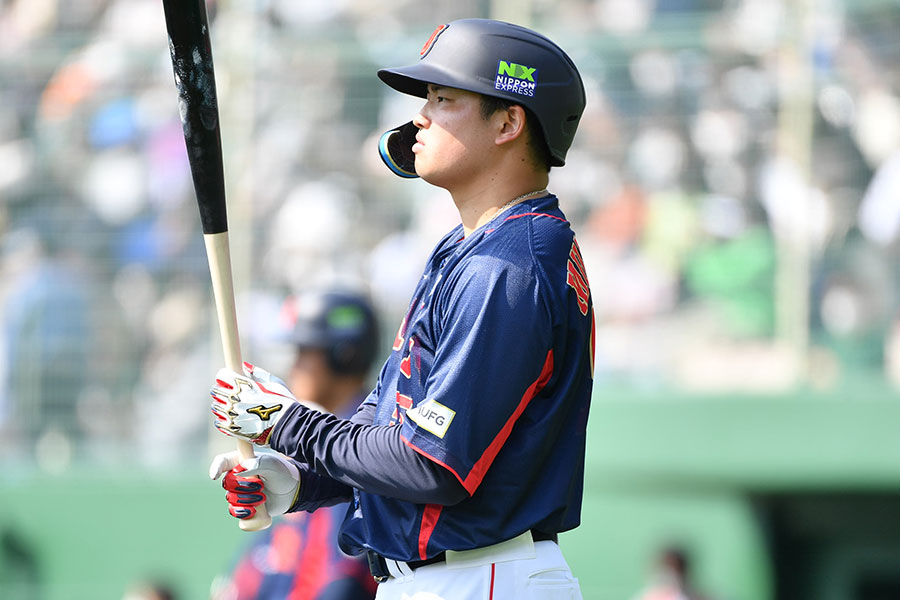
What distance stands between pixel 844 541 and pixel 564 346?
492 centimetres

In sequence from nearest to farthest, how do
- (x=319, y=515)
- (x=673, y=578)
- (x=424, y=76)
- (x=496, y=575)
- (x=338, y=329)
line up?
(x=496, y=575) < (x=424, y=76) < (x=319, y=515) < (x=338, y=329) < (x=673, y=578)

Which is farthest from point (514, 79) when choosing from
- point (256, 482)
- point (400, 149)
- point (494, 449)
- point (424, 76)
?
point (256, 482)

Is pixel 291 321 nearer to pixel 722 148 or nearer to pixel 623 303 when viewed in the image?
pixel 623 303

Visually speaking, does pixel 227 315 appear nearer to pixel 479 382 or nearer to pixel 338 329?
pixel 479 382

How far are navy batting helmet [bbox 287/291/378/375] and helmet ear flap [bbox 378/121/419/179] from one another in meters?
1.68

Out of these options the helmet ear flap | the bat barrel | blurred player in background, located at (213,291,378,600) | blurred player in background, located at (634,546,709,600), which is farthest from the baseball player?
blurred player in background, located at (634,546,709,600)

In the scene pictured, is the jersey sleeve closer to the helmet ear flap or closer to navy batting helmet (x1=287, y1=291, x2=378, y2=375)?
the helmet ear flap

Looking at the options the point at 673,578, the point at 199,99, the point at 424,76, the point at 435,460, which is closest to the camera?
the point at 435,460

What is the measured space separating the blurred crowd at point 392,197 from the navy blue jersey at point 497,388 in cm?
385

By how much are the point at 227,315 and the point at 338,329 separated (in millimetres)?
1784

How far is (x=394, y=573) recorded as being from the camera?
2.48 meters

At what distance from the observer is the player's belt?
242 cm

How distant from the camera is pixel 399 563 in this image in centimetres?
246

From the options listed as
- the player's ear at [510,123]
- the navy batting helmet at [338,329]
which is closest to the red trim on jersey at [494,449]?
the player's ear at [510,123]
